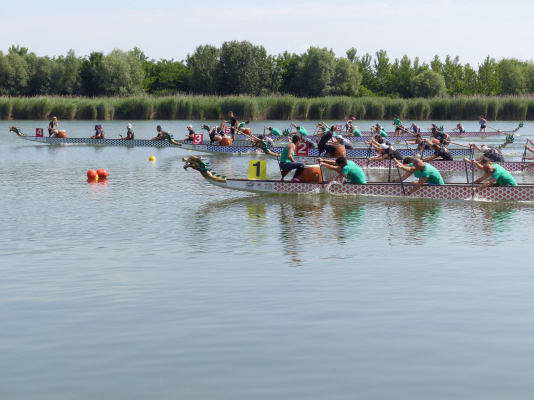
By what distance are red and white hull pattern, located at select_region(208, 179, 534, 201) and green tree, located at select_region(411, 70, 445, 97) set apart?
80864mm

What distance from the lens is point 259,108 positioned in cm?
6100

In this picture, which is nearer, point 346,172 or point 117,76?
point 346,172

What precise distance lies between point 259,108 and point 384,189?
140 feet

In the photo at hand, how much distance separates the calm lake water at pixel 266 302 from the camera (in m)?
6.44

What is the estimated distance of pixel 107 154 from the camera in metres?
35.2

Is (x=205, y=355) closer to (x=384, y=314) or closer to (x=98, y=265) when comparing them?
(x=384, y=314)

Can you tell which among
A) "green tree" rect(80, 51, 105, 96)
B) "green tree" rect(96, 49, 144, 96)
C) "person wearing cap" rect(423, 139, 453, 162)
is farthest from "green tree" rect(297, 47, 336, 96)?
"person wearing cap" rect(423, 139, 453, 162)

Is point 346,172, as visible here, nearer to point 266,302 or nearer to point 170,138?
point 266,302

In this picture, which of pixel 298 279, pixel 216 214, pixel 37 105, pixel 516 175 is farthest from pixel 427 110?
pixel 298 279

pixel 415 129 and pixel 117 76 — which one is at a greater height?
pixel 117 76

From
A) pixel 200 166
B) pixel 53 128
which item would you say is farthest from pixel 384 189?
pixel 53 128

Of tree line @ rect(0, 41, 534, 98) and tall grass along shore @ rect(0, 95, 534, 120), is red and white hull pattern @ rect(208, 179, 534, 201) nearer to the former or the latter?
tall grass along shore @ rect(0, 95, 534, 120)

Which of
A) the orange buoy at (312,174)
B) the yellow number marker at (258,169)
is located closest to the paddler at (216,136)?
the yellow number marker at (258,169)

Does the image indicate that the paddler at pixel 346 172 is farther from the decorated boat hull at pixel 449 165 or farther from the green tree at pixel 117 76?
the green tree at pixel 117 76
